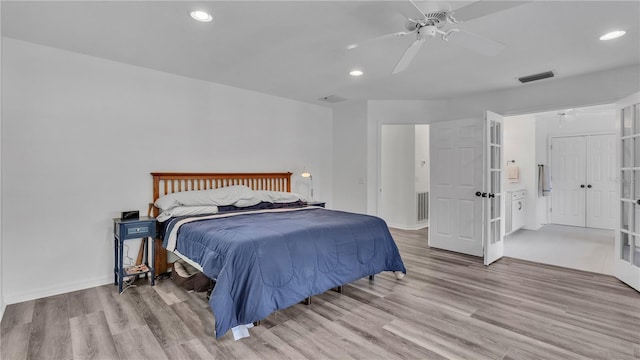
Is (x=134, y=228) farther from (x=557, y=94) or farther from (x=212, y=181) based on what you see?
(x=557, y=94)

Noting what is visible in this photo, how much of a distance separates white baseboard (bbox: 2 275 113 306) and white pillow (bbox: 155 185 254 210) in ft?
3.16

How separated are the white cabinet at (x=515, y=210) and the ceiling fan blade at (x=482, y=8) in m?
4.36

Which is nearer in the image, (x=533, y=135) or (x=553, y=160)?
(x=533, y=135)

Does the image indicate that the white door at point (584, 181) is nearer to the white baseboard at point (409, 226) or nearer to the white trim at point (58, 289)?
the white baseboard at point (409, 226)

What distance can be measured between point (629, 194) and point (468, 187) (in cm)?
166

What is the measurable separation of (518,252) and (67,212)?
578 centimetres

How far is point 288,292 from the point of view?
243cm

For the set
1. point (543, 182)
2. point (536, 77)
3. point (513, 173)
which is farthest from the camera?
point (543, 182)

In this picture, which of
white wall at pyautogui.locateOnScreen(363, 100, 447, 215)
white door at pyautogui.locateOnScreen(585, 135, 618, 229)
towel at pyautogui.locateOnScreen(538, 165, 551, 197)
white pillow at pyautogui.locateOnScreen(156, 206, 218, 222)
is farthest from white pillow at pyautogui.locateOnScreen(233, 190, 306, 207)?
white door at pyautogui.locateOnScreen(585, 135, 618, 229)

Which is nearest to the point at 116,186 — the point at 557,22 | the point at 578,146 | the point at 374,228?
the point at 374,228

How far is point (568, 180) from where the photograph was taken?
675 centimetres

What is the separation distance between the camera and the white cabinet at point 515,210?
5750 millimetres

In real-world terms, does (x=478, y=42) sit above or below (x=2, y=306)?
above

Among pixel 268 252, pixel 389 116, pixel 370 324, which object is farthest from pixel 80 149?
pixel 389 116
